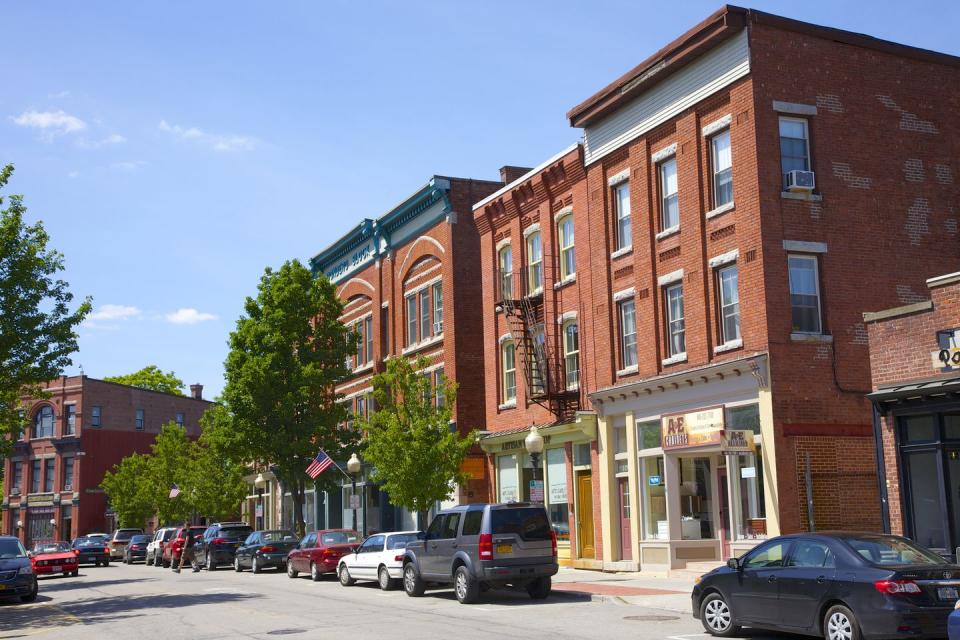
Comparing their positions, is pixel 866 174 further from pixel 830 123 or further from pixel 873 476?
pixel 873 476

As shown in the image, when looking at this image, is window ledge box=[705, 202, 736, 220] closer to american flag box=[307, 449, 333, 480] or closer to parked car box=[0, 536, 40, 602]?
american flag box=[307, 449, 333, 480]

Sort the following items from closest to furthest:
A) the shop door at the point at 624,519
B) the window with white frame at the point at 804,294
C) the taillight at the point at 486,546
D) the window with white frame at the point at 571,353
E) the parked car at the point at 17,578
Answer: the taillight at the point at 486,546
the window with white frame at the point at 804,294
the parked car at the point at 17,578
the shop door at the point at 624,519
the window with white frame at the point at 571,353

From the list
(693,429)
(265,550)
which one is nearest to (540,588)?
(693,429)

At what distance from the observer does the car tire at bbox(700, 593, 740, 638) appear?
1429cm

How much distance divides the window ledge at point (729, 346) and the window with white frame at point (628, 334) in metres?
3.67

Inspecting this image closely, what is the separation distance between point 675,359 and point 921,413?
24.2 ft

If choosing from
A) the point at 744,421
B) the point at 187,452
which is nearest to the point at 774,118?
the point at 744,421

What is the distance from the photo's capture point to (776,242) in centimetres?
2284

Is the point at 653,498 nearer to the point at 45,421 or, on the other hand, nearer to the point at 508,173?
the point at 508,173

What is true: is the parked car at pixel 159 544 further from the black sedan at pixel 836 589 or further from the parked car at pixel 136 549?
the black sedan at pixel 836 589

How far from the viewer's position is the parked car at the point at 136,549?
52.1 metres

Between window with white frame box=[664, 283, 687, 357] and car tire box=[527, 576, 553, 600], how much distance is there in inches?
293

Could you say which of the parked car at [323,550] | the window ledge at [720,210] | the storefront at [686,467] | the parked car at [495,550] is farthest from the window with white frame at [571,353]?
the parked car at [495,550]

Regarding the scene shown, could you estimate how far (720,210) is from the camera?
24.1m
